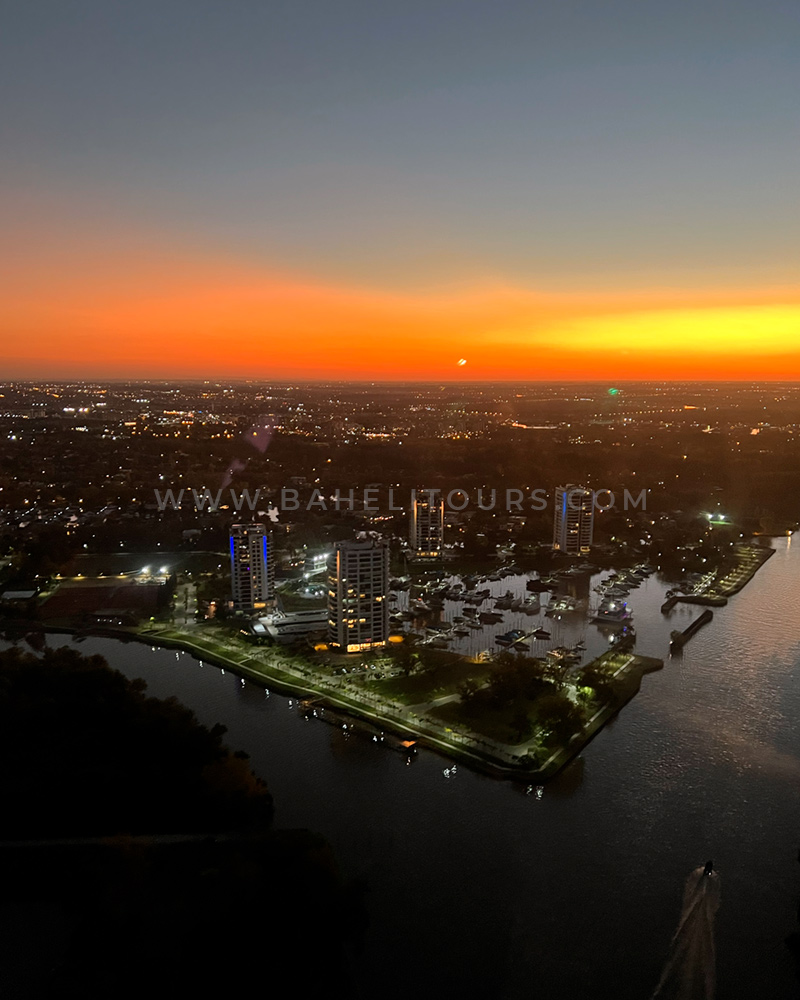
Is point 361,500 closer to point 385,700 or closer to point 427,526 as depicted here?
point 427,526

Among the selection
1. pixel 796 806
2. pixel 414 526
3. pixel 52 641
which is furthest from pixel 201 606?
pixel 796 806

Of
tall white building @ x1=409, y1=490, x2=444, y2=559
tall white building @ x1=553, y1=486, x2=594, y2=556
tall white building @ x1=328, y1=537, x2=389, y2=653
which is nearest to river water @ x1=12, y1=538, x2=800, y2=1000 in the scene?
tall white building @ x1=328, y1=537, x2=389, y2=653

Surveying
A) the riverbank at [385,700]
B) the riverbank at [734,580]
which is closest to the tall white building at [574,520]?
the riverbank at [734,580]

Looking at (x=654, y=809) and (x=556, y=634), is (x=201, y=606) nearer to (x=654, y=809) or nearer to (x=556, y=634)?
(x=556, y=634)

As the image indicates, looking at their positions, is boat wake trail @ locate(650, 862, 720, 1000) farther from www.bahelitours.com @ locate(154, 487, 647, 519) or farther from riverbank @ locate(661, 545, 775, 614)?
www.bahelitours.com @ locate(154, 487, 647, 519)

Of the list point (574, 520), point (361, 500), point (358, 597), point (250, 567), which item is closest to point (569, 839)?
point (358, 597)
